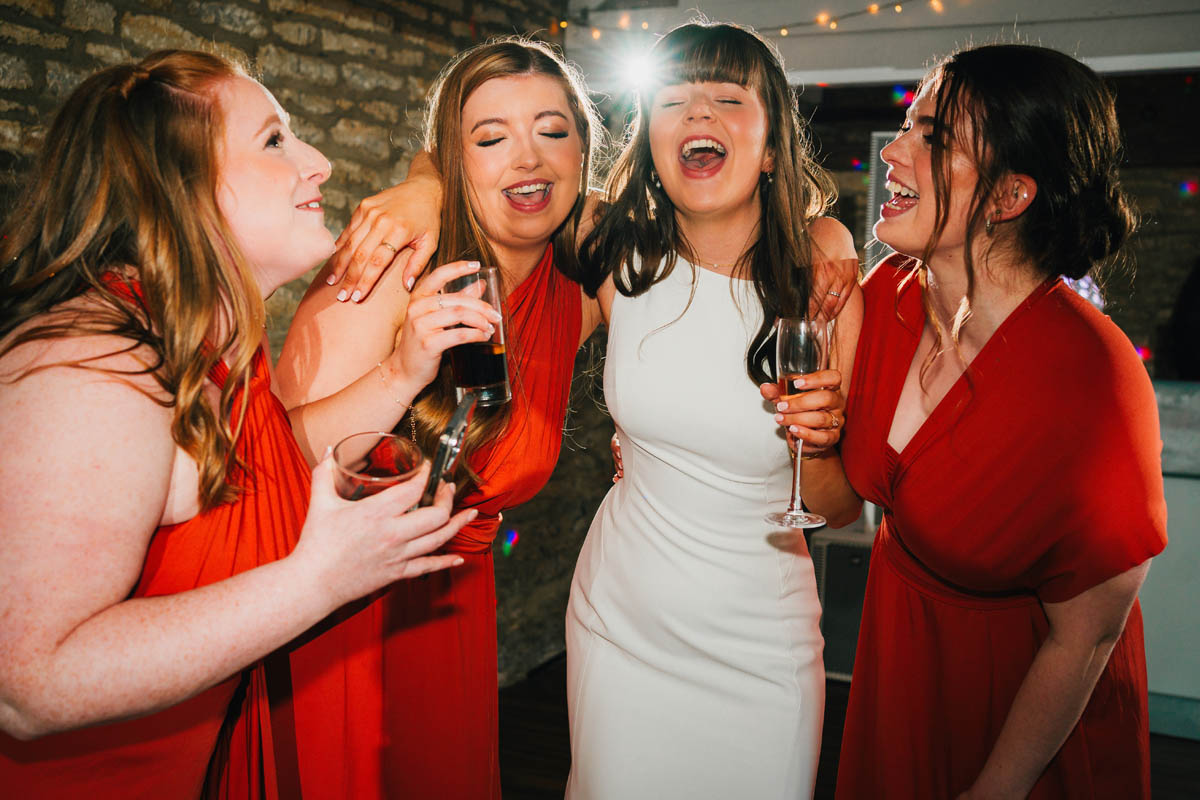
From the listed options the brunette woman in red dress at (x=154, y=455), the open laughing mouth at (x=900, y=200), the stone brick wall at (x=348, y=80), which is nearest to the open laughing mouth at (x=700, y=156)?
the open laughing mouth at (x=900, y=200)

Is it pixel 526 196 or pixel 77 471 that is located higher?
pixel 526 196

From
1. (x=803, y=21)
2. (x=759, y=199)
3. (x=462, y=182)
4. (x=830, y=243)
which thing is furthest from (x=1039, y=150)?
(x=803, y=21)

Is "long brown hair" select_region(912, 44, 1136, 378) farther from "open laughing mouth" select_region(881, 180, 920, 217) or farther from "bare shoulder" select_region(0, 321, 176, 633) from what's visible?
"bare shoulder" select_region(0, 321, 176, 633)

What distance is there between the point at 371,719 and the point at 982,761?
131 centimetres

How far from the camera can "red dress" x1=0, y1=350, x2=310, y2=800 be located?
49.3 inches

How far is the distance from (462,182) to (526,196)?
0.16 metres

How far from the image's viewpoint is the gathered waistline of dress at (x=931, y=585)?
5.71 ft

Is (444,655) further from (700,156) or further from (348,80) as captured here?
(348,80)

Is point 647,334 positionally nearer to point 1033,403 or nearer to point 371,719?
point 1033,403

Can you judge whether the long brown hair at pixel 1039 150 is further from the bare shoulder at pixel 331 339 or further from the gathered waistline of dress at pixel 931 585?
the bare shoulder at pixel 331 339

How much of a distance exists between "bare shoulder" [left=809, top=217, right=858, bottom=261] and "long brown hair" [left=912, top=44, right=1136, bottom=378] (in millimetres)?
370

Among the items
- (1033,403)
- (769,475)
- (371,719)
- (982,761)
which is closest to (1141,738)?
(982,761)

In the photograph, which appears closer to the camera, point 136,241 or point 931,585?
point 136,241

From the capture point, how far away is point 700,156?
6.69ft
